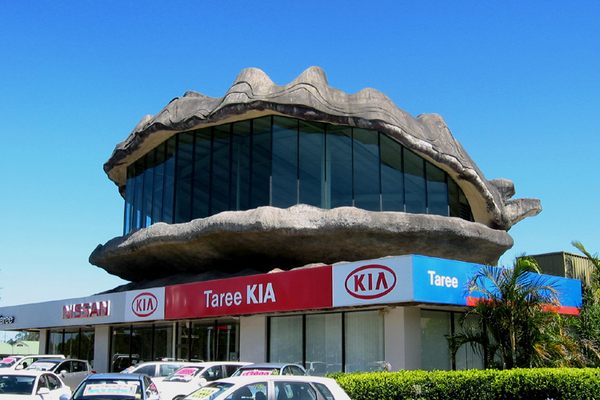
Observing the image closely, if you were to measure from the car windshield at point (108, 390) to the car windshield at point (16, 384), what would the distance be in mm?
2575

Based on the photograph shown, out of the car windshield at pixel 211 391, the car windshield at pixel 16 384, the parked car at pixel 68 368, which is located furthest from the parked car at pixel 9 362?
the car windshield at pixel 211 391

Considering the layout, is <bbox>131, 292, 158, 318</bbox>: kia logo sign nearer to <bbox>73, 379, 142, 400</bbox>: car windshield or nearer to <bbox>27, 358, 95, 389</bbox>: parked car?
<bbox>27, 358, 95, 389</bbox>: parked car

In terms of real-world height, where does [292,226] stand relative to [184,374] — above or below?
above

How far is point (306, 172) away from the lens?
2736 centimetres

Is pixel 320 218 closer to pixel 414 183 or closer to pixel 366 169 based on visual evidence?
pixel 366 169

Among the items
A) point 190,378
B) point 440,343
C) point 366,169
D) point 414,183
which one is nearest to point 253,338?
point 190,378

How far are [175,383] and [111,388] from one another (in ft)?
21.1

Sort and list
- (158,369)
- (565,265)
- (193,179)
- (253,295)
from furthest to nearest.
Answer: (565,265), (193,179), (253,295), (158,369)

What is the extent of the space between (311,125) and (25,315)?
1964 centimetres

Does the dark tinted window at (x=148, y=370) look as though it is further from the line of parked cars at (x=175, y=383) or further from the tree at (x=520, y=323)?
the tree at (x=520, y=323)

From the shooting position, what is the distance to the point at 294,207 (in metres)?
26.3

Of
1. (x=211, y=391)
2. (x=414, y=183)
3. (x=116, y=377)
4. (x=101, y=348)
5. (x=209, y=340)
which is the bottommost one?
(x=211, y=391)

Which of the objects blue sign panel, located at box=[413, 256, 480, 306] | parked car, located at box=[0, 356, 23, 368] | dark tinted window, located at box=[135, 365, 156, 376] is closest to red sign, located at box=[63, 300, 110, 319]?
parked car, located at box=[0, 356, 23, 368]

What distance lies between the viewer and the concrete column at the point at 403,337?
801 inches
